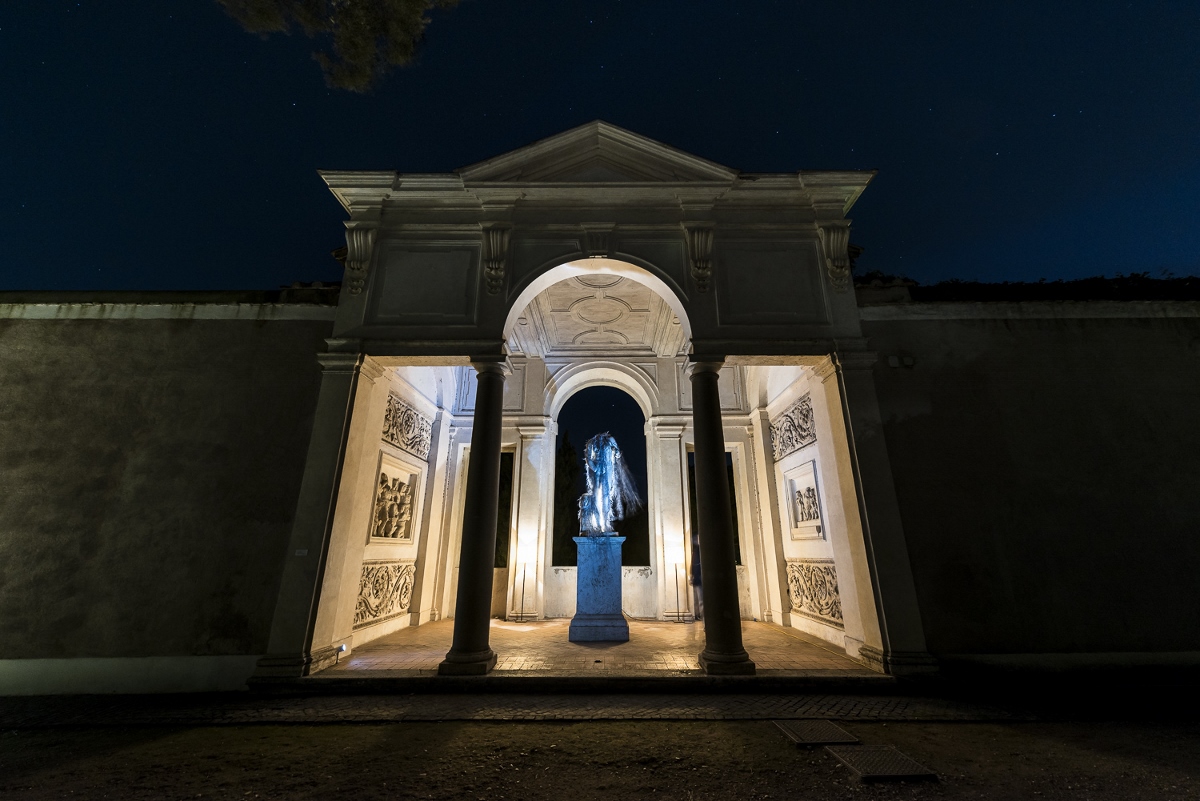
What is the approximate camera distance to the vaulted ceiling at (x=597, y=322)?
8938mm

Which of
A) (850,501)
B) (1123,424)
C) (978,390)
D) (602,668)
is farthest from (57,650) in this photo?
(1123,424)

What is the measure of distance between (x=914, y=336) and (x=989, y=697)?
4.26m

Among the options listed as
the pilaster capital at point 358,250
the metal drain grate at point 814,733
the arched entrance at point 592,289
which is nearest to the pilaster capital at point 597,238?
the arched entrance at point 592,289

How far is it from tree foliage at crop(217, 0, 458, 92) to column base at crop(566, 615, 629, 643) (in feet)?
26.8

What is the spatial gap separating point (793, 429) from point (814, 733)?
523 centimetres

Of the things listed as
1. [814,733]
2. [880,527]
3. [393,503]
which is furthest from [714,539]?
[393,503]

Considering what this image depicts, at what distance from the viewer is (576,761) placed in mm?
3639

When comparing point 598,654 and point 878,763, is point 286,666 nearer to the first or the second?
point 598,654

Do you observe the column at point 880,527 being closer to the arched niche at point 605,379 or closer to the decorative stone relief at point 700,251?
the decorative stone relief at point 700,251

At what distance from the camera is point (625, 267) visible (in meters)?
7.09

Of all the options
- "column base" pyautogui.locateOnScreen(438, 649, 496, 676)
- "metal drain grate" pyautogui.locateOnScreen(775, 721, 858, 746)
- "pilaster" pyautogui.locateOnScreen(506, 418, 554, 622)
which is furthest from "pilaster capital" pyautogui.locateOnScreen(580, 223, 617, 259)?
"metal drain grate" pyautogui.locateOnScreen(775, 721, 858, 746)

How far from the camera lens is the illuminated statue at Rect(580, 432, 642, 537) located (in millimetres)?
8750

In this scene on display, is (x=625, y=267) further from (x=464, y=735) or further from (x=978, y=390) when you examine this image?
(x=464, y=735)

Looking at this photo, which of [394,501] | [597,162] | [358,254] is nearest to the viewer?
[358,254]
